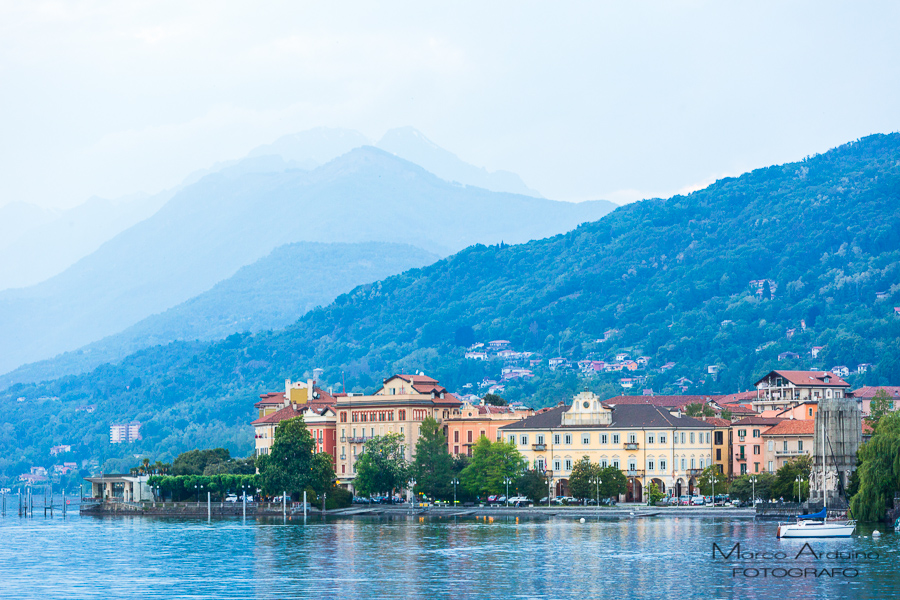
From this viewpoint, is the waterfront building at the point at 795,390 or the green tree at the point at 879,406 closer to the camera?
the green tree at the point at 879,406

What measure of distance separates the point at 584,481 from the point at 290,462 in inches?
1200

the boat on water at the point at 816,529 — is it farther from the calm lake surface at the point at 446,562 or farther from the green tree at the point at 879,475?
the green tree at the point at 879,475

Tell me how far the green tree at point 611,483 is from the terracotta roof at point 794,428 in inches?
704

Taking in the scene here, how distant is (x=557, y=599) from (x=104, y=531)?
247 ft

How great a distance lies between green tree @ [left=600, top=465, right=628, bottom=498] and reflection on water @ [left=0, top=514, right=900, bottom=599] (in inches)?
588

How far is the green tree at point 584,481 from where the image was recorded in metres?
153

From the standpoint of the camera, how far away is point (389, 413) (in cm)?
18075

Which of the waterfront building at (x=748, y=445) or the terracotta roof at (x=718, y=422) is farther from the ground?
the terracotta roof at (x=718, y=422)

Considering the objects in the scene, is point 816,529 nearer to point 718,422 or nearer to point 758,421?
point 758,421

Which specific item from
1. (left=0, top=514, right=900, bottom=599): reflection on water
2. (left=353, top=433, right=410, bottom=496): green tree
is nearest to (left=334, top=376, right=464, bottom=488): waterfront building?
(left=353, top=433, right=410, bottom=496): green tree

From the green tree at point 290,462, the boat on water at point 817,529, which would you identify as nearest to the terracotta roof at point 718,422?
the green tree at point 290,462

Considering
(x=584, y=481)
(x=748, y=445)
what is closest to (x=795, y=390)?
(x=748, y=445)

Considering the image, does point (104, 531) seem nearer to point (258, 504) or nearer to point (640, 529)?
point (258, 504)

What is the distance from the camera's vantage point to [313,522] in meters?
142
